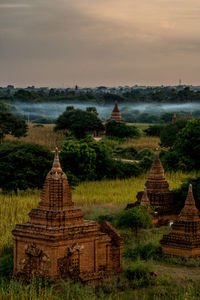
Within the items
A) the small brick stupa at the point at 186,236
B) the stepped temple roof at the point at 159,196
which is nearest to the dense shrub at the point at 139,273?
the small brick stupa at the point at 186,236

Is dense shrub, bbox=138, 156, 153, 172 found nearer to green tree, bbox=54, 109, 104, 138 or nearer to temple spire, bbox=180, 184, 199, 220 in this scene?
green tree, bbox=54, 109, 104, 138

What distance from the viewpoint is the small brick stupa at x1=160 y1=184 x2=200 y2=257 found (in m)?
27.8

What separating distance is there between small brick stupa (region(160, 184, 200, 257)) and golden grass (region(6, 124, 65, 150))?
39.5 meters

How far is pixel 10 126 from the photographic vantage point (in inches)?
2726

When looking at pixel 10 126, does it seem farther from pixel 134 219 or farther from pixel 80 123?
pixel 134 219

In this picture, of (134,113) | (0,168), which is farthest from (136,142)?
(134,113)

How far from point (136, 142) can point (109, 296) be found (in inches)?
1935

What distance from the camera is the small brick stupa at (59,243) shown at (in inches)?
871

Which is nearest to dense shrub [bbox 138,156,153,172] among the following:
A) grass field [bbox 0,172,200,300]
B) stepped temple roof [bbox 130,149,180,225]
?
grass field [bbox 0,172,200,300]

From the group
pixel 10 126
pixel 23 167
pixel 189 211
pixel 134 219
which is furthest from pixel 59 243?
pixel 10 126

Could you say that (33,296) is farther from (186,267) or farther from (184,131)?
(184,131)

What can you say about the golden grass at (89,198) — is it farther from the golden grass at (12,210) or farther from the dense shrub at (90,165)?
the dense shrub at (90,165)

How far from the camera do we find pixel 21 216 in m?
33.4

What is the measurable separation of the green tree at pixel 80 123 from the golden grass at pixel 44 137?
1.08 m
